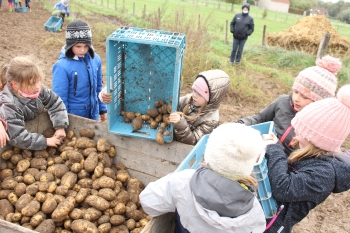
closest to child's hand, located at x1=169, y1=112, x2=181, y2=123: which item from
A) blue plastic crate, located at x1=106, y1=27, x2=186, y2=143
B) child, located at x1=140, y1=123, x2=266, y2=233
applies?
blue plastic crate, located at x1=106, y1=27, x2=186, y2=143

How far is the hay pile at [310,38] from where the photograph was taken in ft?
46.6

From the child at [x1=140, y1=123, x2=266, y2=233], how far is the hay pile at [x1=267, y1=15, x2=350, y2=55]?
13301 mm

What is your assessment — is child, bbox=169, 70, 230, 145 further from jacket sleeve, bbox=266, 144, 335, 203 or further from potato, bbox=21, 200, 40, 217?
potato, bbox=21, 200, 40, 217

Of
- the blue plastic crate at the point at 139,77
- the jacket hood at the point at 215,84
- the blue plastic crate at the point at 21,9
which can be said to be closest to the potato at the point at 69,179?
the blue plastic crate at the point at 139,77

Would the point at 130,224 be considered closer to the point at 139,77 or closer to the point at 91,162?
the point at 91,162

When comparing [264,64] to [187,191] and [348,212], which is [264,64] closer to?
[348,212]

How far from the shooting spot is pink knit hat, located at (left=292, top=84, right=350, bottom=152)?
6.36ft

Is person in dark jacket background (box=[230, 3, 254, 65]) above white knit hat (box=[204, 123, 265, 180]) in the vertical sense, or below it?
below

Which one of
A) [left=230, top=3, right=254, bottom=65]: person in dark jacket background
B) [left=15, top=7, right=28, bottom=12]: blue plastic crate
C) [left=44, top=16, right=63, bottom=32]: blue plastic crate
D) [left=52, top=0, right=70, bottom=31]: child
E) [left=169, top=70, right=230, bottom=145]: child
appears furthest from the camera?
[left=15, top=7, right=28, bottom=12]: blue plastic crate

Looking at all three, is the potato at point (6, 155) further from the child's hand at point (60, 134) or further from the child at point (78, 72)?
the child at point (78, 72)

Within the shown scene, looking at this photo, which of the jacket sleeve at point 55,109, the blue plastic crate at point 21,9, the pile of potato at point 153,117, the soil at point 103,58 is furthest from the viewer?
the blue plastic crate at point 21,9

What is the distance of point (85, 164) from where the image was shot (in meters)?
2.77

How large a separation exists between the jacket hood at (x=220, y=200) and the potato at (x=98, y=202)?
3.35 feet

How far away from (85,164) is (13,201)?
617 millimetres
